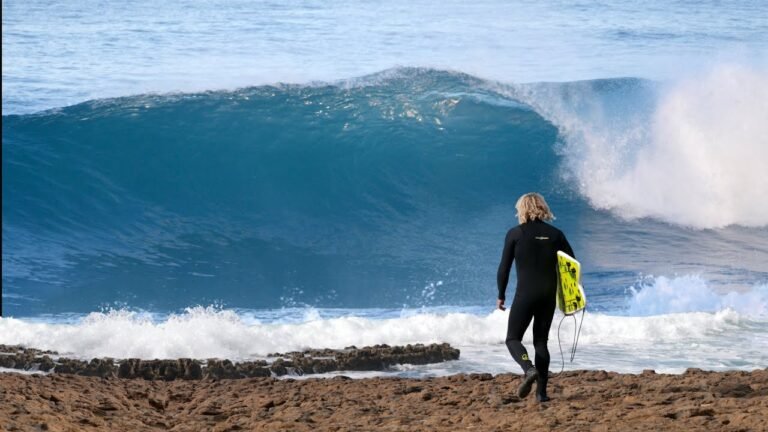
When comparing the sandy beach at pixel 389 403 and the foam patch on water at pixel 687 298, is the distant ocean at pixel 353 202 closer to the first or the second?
the foam patch on water at pixel 687 298

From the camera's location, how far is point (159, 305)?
37.8ft

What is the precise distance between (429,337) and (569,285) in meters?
3.74

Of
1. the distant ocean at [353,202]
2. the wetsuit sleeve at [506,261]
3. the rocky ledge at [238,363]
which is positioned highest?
the distant ocean at [353,202]

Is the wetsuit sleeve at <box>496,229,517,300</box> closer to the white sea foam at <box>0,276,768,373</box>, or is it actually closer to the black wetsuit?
the black wetsuit

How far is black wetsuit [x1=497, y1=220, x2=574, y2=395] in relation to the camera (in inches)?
202

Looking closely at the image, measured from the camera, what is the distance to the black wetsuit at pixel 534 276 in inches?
202

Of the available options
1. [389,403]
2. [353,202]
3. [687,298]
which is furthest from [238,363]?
[353,202]

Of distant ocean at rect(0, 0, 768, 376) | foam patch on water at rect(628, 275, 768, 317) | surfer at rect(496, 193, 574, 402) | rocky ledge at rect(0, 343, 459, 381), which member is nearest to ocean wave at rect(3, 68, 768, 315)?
distant ocean at rect(0, 0, 768, 376)

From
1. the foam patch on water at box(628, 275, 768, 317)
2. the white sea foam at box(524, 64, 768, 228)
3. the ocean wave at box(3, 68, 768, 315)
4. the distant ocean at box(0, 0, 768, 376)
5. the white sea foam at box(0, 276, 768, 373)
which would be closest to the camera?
the white sea foam at box(0, 276, 768, 373)

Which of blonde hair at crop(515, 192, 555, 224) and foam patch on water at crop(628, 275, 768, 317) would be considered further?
foam patch on water at crop(628, 275, 768, 317)

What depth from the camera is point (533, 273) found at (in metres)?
5.13

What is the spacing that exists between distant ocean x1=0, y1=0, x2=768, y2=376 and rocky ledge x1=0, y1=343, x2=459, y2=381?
20cm

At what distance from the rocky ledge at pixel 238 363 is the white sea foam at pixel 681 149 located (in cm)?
764

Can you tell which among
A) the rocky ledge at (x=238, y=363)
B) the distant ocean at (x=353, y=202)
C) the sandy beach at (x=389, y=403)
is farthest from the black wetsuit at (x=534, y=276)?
the rocky ledge at (x=238, y=363)
